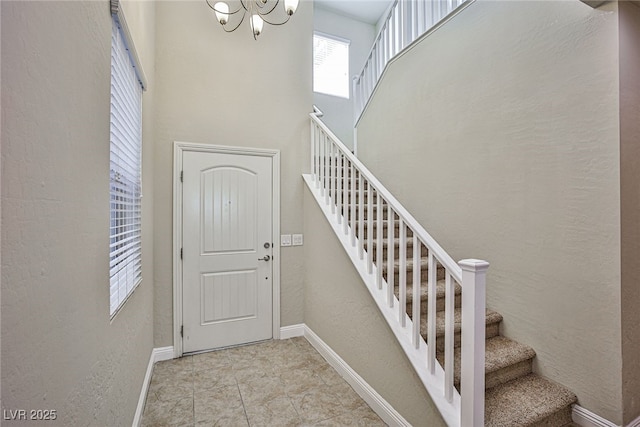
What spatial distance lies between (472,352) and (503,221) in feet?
4.05

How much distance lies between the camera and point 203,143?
3.05 meters

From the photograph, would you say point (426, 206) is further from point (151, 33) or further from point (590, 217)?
point (151, 33)

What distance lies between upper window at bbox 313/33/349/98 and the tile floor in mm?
4531

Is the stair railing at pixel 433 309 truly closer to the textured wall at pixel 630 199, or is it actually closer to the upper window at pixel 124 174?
the textured wall at pixel 630 199

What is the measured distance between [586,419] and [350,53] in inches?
234

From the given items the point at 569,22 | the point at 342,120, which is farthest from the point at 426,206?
the point at 342,120

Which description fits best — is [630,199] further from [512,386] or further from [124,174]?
[124,174]

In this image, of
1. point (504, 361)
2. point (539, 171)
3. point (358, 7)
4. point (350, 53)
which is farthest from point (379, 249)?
point (358, 7)

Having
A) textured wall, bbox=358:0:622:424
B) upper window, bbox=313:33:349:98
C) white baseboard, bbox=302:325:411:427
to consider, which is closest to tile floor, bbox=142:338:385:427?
white baseboard, bbox=302:325:411:427

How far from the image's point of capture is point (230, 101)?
3172 millimetres

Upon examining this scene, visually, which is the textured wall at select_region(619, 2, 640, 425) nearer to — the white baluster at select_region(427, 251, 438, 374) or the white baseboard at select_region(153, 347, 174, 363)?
the white baluster at select_region(427, 251, 438, 374)

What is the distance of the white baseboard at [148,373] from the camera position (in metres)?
1.95

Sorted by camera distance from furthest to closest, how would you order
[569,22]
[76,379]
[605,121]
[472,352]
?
1. [569,22]
2. [605,121]
3. [472,352]
4. [76,379]

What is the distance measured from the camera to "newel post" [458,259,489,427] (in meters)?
1.45
